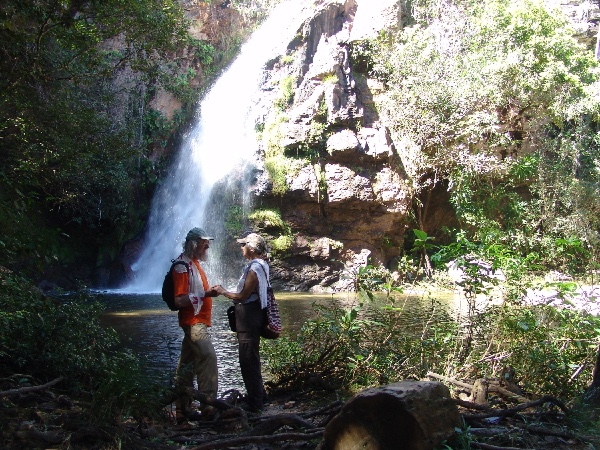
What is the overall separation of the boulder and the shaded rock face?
1513 centimetres

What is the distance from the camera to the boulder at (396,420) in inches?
102

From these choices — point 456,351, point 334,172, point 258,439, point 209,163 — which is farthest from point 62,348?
point 209,163

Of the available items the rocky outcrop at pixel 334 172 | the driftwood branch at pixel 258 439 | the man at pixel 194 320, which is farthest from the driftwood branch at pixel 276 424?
the rocky outcrop at pixel 334 172

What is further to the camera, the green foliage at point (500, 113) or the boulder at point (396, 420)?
the green foliage at point (500, 113)

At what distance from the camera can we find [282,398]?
5086 millimetres

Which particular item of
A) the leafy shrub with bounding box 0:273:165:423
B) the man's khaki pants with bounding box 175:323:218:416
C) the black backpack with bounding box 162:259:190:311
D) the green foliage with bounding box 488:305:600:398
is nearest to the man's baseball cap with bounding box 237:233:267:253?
the black backpack with bounding box 162:259:190:311

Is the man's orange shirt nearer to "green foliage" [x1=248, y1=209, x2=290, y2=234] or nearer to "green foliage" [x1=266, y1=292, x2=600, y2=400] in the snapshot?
"green foliage" [x1=266, y1=292, x2=600, y2=400]

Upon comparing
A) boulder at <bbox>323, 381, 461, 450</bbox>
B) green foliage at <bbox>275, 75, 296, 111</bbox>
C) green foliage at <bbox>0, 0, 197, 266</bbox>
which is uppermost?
green foliage at <bbox>275, 75, 296, 111</bbox>

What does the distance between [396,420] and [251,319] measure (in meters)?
2.29

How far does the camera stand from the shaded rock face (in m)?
18.6

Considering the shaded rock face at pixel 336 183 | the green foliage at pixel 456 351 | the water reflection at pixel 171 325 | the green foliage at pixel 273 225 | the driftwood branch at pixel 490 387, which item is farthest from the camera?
the shaded rock face at pixel 336 183

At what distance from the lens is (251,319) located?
472 cm

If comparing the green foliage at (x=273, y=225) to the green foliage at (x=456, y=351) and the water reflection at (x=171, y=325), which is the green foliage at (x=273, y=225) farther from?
the green foliage at (x=456, y=351)

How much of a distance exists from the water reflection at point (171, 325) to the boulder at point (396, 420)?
1.69m
